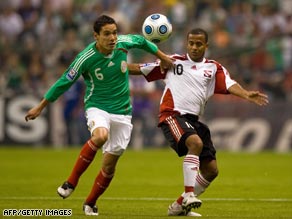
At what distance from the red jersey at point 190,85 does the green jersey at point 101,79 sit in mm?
523

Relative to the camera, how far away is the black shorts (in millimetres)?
10953

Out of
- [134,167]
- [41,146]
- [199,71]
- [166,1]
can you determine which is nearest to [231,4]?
[166,1]

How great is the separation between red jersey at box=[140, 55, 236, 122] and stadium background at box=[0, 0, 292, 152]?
1180 cm

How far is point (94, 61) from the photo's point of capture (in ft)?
36.3

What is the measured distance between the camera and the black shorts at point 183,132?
10953mm

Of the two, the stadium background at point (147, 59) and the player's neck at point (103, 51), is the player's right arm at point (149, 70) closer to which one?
the player's neck at point (103, 51)

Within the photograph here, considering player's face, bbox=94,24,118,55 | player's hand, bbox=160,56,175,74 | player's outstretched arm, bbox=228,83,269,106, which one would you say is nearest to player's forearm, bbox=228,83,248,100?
player's outstretched arm, bbox=228,83,269,106

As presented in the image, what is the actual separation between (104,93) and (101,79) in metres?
0.17

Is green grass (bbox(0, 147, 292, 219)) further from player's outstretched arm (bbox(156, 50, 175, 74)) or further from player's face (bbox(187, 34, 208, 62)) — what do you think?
player's face (bbox(187, 34, 208, 62))

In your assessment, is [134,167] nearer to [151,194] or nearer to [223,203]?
[151,194]

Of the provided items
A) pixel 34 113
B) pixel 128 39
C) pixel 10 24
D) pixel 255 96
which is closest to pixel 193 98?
pixel 255 96

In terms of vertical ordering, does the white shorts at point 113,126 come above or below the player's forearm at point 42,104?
below

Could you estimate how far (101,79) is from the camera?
11125 mm

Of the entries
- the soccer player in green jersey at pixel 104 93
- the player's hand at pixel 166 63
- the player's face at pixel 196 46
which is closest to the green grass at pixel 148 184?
the soccer player in green jersey at pixel 104 93
